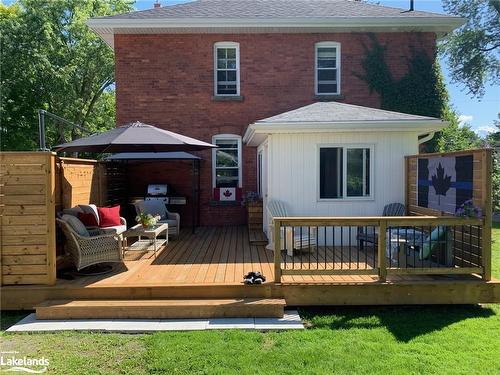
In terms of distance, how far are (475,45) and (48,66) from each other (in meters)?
20.9

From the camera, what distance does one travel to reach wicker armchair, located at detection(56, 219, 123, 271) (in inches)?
239

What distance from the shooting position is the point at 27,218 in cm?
552

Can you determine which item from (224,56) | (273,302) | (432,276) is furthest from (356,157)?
(224,56)

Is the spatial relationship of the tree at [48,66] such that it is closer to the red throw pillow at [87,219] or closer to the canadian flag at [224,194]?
the canadian flag at [224,194]

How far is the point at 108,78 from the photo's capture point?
23.7m

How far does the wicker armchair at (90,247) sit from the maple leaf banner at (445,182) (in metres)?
5.33

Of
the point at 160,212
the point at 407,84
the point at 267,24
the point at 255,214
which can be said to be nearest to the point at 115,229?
the point at 160,212

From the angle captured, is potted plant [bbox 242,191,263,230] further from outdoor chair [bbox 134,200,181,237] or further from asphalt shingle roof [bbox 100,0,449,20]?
asphalt shingle roof [bbox 100,0,449,20]

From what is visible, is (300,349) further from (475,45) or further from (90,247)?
(475,45)

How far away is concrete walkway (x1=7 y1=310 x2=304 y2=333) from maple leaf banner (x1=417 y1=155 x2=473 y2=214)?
3112mm

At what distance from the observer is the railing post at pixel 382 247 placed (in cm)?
552

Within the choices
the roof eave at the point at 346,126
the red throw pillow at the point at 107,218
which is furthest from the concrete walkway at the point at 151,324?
the roof eave at the point at 346,126

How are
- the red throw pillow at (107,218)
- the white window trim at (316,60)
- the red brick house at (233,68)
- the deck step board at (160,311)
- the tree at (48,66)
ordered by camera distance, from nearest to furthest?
the deck step board at (160,311) < the red throw pillow at (107,218) < the red brick house at (233,68) < the white window trim at (316,60) < the tree at (48,66)

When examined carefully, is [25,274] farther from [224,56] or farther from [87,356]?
[224,56]
